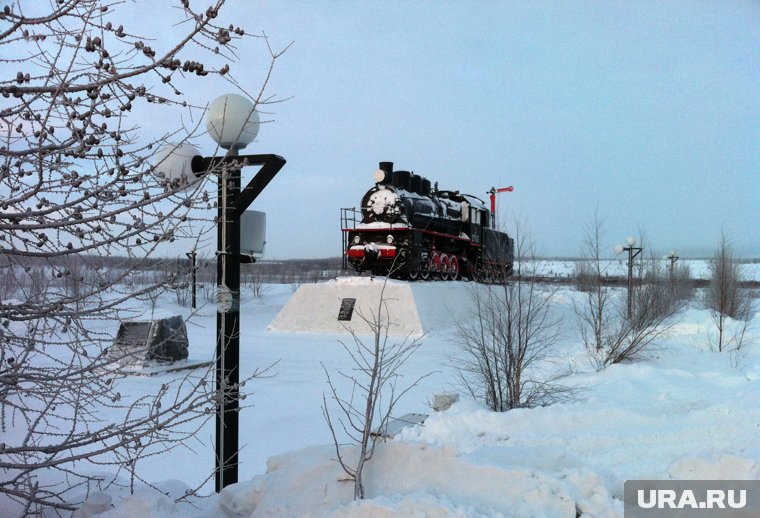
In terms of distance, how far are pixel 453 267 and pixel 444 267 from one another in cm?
87

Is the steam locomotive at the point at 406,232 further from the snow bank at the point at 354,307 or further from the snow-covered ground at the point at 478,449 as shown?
the snow-covered ground at the point at 478,449

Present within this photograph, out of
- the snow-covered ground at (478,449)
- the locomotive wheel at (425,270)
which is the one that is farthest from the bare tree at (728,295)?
the locomotive wheel at (425,270)

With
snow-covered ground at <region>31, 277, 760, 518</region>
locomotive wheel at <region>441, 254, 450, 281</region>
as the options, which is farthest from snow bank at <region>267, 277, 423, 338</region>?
locomotive wheel at <region>441, 254, 450, 281</region>

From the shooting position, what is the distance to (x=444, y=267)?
21.1m

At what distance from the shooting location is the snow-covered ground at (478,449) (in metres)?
3.09

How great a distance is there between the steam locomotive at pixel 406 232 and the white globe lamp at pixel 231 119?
13128mm

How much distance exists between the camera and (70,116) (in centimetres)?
260

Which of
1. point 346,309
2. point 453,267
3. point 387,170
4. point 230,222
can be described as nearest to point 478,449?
point 230,222

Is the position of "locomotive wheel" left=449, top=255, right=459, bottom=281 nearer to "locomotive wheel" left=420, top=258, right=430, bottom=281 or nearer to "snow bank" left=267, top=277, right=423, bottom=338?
"locomotive wheel" left=420, top=258, right=430, bottom=281

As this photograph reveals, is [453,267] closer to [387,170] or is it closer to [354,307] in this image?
[387,170]

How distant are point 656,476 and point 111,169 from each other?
3.62 metres

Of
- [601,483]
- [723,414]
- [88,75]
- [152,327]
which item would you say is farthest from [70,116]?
[152,327]

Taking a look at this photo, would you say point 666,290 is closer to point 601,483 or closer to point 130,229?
point 601,483

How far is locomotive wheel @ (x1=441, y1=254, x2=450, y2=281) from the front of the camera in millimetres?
20922
